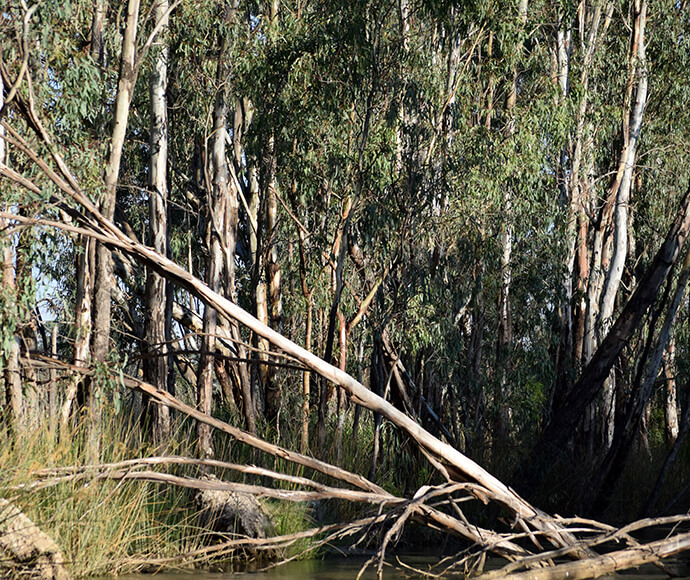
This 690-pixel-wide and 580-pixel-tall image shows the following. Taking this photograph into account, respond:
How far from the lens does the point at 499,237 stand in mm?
11805

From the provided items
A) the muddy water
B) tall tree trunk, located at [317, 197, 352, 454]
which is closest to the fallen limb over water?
the muddy water

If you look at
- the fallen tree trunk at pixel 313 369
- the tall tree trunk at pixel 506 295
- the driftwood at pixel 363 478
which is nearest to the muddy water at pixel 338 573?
the driftwood at pixel 363 478

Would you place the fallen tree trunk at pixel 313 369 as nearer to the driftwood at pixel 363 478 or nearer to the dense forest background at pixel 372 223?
the driftwood at pixel 363 478

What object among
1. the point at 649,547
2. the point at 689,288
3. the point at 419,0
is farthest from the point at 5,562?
the point at 689,288

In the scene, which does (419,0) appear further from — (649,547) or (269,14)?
(649,547)

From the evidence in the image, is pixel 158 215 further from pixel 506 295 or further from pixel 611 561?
pixel 611 561

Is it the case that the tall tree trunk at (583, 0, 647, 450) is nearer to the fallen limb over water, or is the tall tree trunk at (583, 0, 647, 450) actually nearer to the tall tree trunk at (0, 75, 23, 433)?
the fallen limb over water

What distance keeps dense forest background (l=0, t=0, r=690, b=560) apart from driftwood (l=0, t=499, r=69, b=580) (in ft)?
3.43

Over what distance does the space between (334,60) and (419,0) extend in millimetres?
1619

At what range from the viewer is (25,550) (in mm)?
5199

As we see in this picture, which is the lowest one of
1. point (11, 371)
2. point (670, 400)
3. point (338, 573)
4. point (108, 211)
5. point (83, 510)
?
point (338, 573)

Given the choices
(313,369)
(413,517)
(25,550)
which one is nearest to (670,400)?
(413,517)

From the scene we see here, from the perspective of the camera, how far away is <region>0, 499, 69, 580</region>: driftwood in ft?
16.9

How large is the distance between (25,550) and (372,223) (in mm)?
5152
